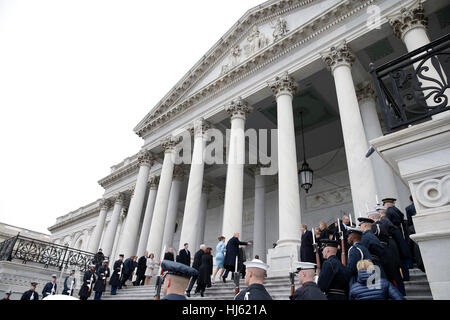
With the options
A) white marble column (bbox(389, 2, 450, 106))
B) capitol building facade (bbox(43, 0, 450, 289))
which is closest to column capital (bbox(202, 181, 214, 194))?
capitol building facade (bbox(43, 0, 450, 289))

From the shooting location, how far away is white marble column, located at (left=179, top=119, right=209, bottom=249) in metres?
12.9

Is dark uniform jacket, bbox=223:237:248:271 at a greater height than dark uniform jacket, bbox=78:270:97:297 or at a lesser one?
greater

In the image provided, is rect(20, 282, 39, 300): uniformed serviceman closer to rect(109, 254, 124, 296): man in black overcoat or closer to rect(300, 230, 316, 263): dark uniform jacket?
rect(109, 254, 124, 296): man in black overcoat

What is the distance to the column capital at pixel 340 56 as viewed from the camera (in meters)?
11.0

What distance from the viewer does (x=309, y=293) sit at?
271cm

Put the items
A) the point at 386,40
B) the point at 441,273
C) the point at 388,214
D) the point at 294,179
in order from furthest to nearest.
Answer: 1. the point at 386,40
2. the point at 294,179
3. the point at 388,214
4. the point at 441,273

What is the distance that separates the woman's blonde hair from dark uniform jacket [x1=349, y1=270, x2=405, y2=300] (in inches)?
1.6

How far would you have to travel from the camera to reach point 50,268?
1341 cm

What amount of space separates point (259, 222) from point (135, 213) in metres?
7.45

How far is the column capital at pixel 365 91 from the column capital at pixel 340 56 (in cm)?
160

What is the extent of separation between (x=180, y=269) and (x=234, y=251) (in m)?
6.15
